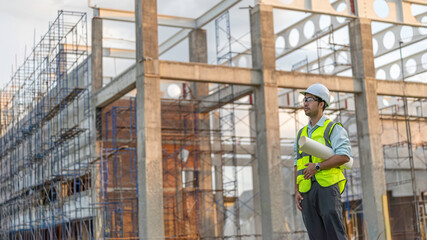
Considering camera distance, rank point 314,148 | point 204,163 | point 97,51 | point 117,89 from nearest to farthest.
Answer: point 314,148
point 117,89
point 97,51
point 204,163

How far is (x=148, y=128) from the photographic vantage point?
2091 cm

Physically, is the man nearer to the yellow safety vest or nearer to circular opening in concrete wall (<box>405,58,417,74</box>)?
the yellow safety vest

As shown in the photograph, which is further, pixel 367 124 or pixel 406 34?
pixel 406 34

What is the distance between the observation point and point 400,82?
26781 mm

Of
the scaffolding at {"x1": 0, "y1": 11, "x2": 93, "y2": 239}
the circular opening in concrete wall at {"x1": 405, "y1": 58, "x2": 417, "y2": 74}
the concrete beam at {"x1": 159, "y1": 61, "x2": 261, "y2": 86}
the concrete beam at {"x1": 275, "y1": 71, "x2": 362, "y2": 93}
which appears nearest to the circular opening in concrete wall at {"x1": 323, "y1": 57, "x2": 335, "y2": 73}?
the circular opening in concrete wall at {"x1": 405, "y1": 58, "x2": 417, "y2": 74}

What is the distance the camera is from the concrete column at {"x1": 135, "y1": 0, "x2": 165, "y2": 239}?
813 inches

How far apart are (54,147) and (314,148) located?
25800 mm

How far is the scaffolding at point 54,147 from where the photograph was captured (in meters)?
27.3

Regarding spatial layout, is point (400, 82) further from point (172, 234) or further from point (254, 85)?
point (172, 234)

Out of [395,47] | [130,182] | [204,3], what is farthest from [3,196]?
[395,47]

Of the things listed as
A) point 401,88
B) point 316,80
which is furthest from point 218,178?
point 401,88

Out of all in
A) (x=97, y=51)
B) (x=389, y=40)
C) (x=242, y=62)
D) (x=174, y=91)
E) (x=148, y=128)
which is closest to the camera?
(x=148, y=128)

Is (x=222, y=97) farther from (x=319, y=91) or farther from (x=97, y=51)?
(x=319, y=91)

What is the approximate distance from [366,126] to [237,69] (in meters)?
6.35
